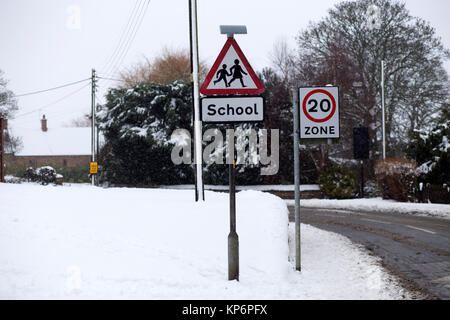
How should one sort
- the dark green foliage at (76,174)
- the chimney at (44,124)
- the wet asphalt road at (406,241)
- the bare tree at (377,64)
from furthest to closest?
the chimney at (44,124) → the dark green foliage at (76,174) → the bare tree at (377,64) → the wet asphalt road at (406,241)

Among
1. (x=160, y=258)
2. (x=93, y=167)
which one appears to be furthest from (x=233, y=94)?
(x=93, y=167)

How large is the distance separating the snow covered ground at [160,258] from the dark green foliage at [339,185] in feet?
54.7

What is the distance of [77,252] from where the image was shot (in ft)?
20.1

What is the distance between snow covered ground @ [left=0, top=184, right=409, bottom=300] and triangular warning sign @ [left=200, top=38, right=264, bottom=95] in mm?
2404

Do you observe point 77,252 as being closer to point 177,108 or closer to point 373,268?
point 373,268

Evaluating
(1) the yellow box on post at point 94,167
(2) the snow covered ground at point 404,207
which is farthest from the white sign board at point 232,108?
(1) the yellow box on post at point 94,167

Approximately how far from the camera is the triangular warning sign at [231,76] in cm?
579

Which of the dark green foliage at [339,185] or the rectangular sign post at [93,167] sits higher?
the rectangular sign post at [93,167]

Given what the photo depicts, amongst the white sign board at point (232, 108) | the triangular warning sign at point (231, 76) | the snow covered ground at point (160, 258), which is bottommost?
the snow covered ground at point (160, 258)

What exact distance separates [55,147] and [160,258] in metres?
60.5

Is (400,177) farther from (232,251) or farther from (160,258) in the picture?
(160,258)

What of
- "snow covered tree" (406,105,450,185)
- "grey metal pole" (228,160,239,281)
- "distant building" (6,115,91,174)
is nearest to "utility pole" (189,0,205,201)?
"grey metal pole" (228,160,239,281)

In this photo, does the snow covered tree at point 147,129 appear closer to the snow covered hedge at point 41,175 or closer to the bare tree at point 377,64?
the snow covered hedge at point 41,175

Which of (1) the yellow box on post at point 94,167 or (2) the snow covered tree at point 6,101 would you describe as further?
(2) the snow covered tree at point 6,101
